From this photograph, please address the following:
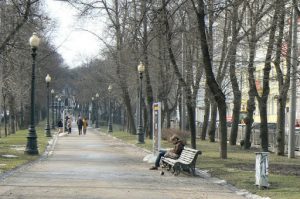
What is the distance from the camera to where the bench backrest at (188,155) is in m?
17.1

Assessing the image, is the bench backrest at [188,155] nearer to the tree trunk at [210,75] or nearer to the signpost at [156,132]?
the signpost at [156,132]

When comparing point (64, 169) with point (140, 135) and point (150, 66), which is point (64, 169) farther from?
point (150, 66)

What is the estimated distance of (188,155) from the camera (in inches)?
702

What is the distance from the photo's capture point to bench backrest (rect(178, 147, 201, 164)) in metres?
17.1

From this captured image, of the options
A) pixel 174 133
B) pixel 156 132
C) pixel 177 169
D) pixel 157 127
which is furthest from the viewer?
pixel 174 133

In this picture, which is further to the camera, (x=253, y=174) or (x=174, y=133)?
(x=174, y=133)

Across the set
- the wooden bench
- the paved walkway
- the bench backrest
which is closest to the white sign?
the paved walkway

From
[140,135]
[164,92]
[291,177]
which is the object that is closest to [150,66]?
[164,92]

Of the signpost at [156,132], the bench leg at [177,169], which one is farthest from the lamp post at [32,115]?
the bench leg at [177,169]

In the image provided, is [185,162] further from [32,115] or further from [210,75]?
[32,115]

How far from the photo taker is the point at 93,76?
85.6 metres

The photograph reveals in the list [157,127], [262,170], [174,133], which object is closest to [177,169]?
[262,170]

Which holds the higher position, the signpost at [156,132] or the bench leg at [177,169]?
the signpost at [156,132]

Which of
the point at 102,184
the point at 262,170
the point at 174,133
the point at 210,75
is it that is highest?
the point at 210,75
